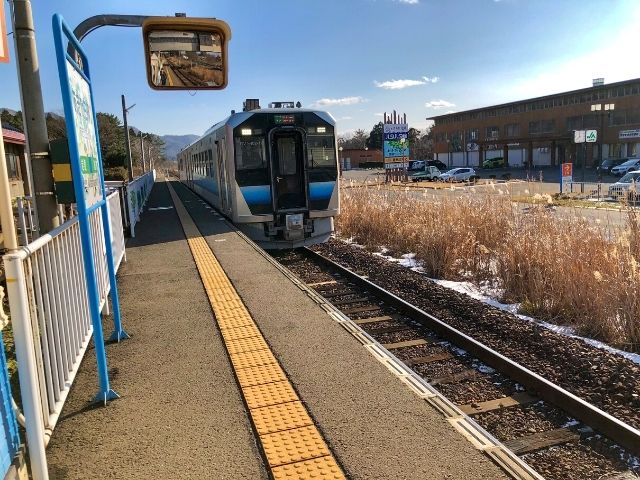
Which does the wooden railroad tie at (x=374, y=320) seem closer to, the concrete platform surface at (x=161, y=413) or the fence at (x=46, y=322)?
the concrete platform surface at (x=161, y=413)

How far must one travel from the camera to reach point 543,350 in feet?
17.8

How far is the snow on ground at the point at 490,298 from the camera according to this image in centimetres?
541

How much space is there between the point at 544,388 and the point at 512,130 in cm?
6369

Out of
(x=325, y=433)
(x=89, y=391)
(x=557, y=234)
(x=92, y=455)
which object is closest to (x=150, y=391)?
(x=89, y=391)

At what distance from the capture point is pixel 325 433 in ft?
9.48

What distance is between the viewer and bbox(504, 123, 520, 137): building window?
202 feet

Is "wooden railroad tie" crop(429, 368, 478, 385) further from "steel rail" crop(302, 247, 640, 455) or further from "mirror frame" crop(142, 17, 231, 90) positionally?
"mirror frame" crop(142, 17, 231, 90)

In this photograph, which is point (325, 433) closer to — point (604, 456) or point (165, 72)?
point (604, 456)

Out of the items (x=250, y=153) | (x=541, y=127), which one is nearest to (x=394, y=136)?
(x=250, y=153)

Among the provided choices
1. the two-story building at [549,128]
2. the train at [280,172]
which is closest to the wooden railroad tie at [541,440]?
the train at [280,172]

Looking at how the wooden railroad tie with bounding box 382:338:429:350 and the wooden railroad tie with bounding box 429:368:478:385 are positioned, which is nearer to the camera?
the wooden railroad tie with bounding box 429:368:478:385

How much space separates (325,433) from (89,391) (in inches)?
68.5

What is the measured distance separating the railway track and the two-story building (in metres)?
35.7

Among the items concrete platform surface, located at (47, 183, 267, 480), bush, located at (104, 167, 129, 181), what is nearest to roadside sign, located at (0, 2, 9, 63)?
concrete platform surface, located at (47, 183, 267, 480)
